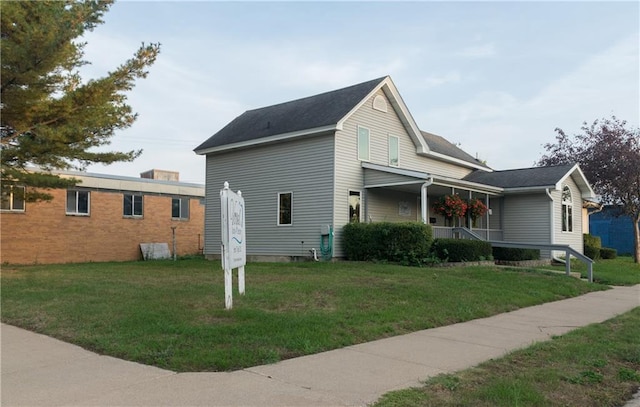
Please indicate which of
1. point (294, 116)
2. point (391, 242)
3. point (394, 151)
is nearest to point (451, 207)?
point (394, 151)

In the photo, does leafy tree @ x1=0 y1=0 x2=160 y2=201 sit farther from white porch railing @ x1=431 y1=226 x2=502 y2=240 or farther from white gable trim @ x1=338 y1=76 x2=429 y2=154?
white porch railing @ x1=431 y1=226 x2=502 y2=240

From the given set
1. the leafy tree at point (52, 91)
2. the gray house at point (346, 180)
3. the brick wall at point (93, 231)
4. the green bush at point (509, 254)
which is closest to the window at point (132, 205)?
the brick wall at point (93, 231)

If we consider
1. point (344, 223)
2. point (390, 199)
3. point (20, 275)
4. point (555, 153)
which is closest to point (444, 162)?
point (390, 199)

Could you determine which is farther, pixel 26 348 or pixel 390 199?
pixel 390 199

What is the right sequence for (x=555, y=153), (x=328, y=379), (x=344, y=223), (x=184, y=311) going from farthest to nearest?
(x=555, y=153) → (x=344, y=223) → (x=184, y=311) → (x=328, y=379)

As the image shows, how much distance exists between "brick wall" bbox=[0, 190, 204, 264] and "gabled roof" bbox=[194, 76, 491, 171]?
5044 millimetres

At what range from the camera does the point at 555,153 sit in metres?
33.3

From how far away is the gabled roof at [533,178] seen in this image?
77.0ft

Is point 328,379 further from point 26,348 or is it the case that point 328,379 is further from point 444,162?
point 444,162

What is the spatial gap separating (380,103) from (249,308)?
14.4 metres

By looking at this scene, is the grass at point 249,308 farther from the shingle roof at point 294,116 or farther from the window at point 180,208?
the window at point 180,208

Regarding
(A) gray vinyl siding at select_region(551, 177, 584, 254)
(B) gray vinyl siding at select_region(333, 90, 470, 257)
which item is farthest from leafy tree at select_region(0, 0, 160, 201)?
(A) gray vinyl siding at select_region(551, 177, 584, 254)

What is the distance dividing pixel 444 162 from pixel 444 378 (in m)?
21.1

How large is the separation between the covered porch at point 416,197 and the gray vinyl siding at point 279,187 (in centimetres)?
187
